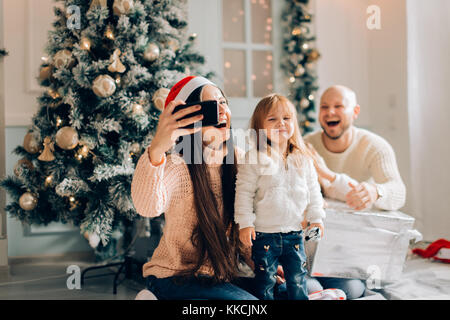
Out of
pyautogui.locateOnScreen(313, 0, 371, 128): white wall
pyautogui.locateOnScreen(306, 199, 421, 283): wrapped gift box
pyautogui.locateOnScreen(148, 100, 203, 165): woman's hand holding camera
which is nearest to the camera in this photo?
pyautogui.locateOnScreen(148, 100, 203, 165): woman's hand holding camera

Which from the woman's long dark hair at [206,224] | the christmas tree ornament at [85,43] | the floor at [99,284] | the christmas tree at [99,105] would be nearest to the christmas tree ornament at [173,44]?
the christmas tree at [99,105]

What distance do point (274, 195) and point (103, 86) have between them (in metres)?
0.74

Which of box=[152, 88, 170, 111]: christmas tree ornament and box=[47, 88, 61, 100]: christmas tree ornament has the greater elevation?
box=[47, 88, 61, 100]: christmas tree ornament

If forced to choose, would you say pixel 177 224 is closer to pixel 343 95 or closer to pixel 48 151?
pixel 48 151

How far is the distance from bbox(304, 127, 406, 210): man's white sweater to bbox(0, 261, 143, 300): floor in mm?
944

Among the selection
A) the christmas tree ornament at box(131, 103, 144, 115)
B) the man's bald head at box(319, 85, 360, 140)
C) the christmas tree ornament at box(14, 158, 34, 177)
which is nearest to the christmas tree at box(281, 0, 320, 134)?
the man's bald head at box(319, 85, 360, 140)

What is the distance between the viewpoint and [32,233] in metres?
1.88

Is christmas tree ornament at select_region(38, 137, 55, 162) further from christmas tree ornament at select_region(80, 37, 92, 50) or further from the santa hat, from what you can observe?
the santa hat

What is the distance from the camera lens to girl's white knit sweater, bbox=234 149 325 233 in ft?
3.12

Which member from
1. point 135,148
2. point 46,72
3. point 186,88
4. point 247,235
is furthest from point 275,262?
point 46,72

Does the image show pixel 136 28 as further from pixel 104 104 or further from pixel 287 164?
pixel 287 164

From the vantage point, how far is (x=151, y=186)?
0.84m

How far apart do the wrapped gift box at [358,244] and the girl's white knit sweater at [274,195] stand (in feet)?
0.72
